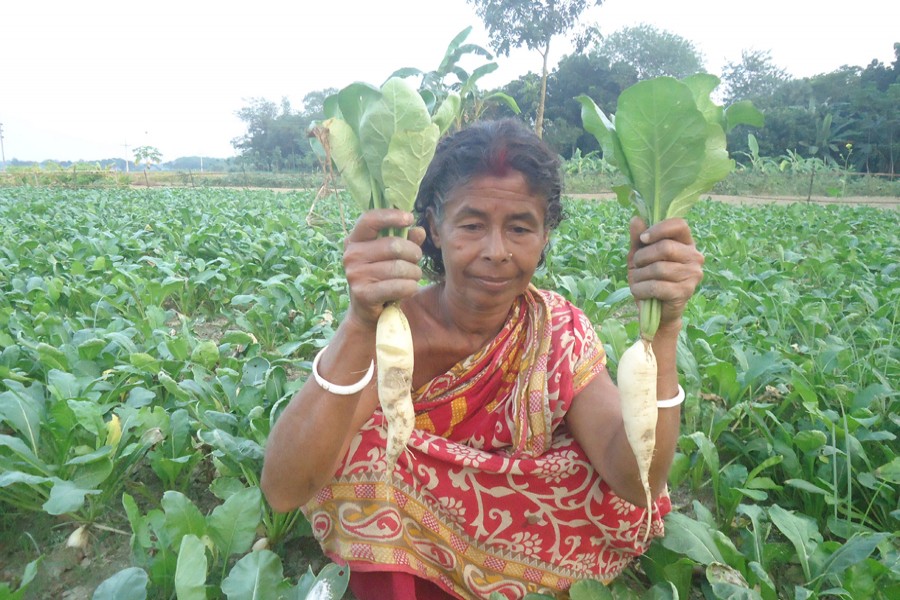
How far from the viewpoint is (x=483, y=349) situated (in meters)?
1.60

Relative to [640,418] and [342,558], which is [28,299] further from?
[640,418]

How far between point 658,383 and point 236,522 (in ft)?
3.44

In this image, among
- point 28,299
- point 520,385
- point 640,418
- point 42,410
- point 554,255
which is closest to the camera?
point 640,418

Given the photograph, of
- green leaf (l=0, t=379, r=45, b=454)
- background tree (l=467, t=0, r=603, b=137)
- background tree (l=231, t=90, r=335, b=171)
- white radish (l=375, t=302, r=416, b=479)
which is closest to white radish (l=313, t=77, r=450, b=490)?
white radish (l=375, t=302, r=416, b=479)

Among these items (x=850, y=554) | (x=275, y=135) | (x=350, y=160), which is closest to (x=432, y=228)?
(x=350, y=160)

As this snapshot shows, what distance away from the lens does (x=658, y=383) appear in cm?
122

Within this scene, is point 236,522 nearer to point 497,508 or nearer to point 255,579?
point 255,579

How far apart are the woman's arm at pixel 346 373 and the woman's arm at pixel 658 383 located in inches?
16.8

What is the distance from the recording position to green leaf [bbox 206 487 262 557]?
141cm

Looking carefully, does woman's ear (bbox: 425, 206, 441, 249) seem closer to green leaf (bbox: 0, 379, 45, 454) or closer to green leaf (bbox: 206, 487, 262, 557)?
green leaf (bbox: 206, 487, 262, 557)

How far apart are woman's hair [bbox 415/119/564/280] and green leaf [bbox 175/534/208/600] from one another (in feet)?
3.12

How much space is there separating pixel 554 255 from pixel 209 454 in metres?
3.80

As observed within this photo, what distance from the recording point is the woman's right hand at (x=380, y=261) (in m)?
1.02

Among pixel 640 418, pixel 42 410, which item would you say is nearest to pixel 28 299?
pixel 42 410
